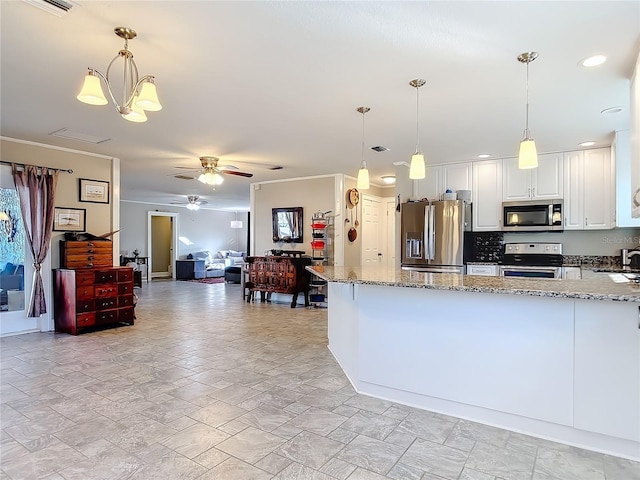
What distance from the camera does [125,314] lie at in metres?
5.30

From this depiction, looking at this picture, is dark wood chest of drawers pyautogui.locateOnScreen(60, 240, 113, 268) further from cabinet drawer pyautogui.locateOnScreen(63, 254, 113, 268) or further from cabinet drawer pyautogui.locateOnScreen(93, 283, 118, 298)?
cabinet drawer pyautogui.locateOnScreen(93, 283, 118, 298)

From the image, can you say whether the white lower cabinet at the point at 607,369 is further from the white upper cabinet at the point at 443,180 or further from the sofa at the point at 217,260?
the sofa at the point at 217,260

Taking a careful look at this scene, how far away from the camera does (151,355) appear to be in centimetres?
394

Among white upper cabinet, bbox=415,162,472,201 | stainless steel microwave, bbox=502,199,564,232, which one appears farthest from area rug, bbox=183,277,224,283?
stainless steel microwave, bbox=502,199,564,232

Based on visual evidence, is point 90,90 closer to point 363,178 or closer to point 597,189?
point 363,178

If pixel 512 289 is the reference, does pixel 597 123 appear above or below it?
above

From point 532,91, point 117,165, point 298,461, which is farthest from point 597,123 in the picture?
point 117,165

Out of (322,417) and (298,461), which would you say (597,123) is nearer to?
(322,417)

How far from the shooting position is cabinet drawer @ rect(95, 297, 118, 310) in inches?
197

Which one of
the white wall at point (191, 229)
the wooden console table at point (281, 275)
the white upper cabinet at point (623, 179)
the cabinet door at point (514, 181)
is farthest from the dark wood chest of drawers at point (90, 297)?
the white wall at point (191, 229)

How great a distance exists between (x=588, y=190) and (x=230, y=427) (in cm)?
508

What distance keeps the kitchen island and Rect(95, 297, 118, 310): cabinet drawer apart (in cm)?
369

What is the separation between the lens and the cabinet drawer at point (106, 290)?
497 centimetres

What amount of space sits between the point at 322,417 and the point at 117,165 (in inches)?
200
